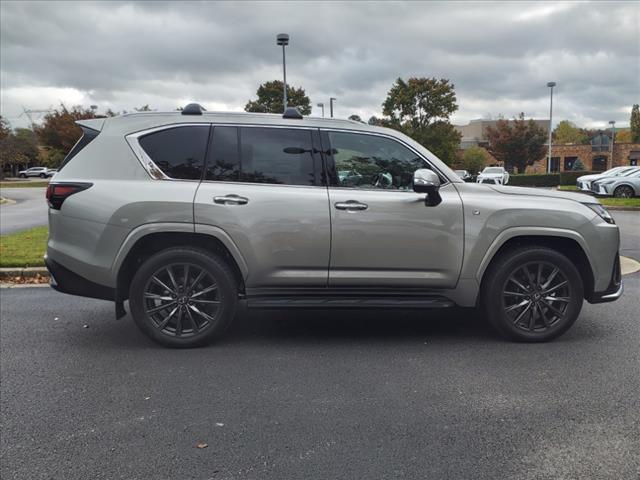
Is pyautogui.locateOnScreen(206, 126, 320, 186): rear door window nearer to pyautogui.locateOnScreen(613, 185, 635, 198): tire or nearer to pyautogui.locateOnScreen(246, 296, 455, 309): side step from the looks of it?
pyautogui.locateOnScreen(246, 296, 455, 309): side step

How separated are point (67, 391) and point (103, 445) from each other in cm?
95

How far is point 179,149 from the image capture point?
4586 mm

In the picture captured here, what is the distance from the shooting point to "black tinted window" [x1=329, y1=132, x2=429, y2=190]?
15.2 ft

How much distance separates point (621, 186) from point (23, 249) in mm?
20421

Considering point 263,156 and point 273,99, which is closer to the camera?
point 263,156

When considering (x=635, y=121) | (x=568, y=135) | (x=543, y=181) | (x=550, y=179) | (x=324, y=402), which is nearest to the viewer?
(x=324, y=402)

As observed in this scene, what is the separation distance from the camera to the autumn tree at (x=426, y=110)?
133 feet

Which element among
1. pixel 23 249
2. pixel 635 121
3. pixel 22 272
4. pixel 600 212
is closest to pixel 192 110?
pixel 600 212

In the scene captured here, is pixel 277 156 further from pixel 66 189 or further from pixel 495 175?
pixel 495 175

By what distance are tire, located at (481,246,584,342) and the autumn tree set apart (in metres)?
36.8

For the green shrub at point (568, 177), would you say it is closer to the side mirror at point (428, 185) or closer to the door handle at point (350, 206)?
the side mirror at point (428, 185)

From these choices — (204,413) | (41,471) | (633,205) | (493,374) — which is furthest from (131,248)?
(633,205)

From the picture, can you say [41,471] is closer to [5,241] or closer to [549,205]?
[549,205]

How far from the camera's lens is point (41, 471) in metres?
2.73
